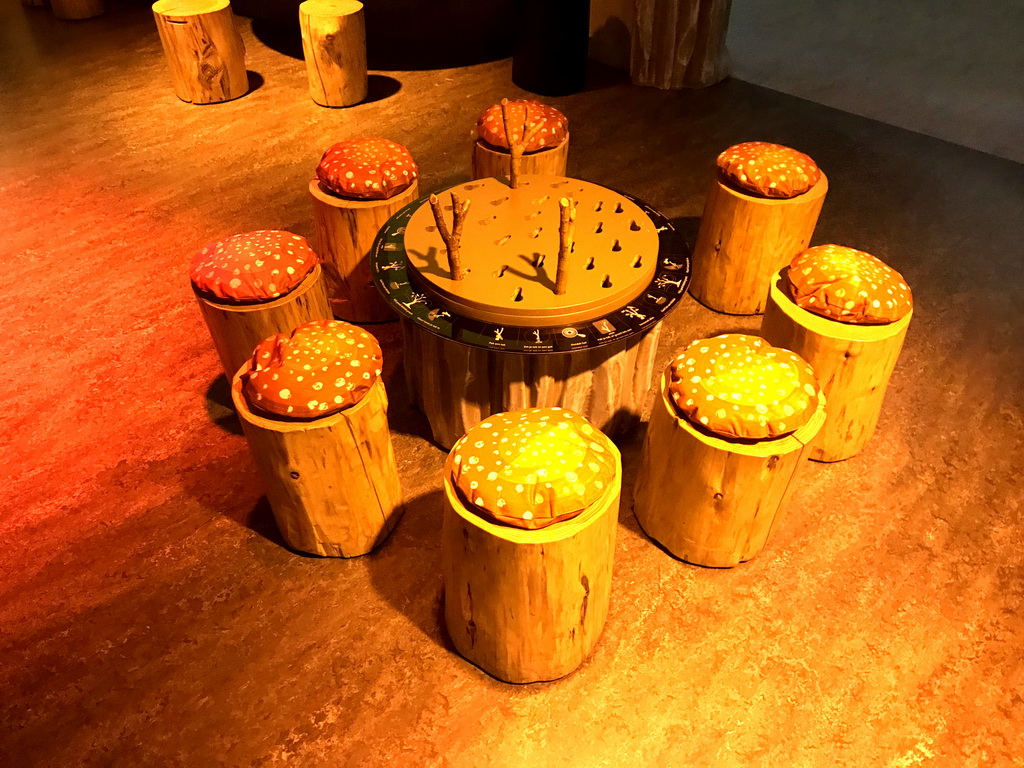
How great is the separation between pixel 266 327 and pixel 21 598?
3.26 ft

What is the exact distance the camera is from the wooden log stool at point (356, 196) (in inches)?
103

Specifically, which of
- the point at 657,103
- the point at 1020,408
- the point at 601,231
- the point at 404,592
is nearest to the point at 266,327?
the point at 404,592

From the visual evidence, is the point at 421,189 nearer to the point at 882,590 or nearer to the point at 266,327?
the point at 266,327

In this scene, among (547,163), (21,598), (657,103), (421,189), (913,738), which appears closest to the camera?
(913,738)

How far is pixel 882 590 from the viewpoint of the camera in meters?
2.10

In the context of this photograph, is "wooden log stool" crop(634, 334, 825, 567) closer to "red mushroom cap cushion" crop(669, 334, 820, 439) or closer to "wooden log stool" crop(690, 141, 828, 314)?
"red mushroom cap cushion" crop(669, 334, 820, 439)

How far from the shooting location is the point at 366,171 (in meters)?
2.61

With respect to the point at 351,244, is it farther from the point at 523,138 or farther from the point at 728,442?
the point at 728,442

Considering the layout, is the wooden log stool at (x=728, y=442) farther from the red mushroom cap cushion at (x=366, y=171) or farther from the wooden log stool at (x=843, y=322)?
the red mushroom cap cushion at (x=366, y=171)

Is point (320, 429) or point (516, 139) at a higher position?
point (516, 139)

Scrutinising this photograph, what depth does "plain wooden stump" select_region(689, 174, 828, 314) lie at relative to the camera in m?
2.73

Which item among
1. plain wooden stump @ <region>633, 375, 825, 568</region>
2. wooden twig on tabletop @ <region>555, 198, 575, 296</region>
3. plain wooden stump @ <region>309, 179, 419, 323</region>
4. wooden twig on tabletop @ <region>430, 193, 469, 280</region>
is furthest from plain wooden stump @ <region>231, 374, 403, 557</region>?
plain wooden stump @ <region>309, 179, 419, 323</region>

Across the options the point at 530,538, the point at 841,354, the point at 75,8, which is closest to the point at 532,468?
the point at 530,538

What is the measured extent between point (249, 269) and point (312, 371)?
59 centimetres
